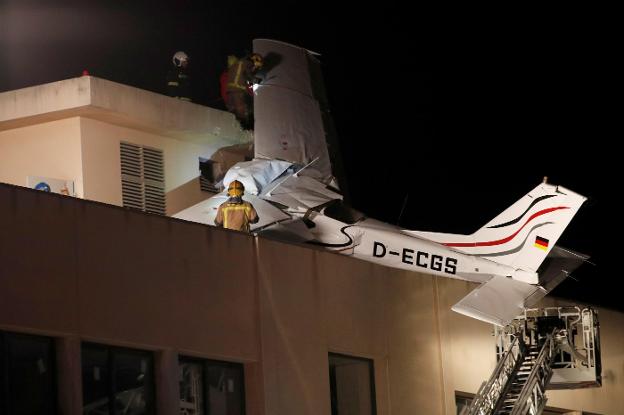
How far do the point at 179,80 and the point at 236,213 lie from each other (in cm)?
940

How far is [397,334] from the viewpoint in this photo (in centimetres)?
2545

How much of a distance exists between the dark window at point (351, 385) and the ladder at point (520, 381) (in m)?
1.92

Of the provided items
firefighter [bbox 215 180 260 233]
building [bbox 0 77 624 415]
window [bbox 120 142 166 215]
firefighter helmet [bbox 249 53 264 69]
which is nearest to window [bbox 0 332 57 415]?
building [bbox 0 77 624 415]

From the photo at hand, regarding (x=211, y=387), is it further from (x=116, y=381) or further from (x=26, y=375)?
(x=26, y=375)

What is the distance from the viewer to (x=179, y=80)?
33.2 meters

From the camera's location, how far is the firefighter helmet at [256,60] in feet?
108

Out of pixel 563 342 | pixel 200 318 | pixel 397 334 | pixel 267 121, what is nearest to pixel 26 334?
pixel 200 318

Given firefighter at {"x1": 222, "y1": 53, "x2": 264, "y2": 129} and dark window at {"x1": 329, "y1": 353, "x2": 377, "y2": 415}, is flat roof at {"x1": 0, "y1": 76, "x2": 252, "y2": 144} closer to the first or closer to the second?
firefighter at {"x1": 222, "y1": 53, "x2": 264, "y2": 129}

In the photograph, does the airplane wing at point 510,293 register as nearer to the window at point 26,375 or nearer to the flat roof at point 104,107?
the window at point 26,375

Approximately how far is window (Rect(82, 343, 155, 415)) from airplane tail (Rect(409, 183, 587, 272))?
8.67 m

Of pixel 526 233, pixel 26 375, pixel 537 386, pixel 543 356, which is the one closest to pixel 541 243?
pixel 526 233

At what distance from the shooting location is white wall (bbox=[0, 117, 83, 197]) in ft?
96.8

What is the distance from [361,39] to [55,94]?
89.1 ft

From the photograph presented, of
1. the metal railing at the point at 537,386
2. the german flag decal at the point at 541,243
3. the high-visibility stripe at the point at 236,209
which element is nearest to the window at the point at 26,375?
the high-visibility stripe at the point at 236,209
